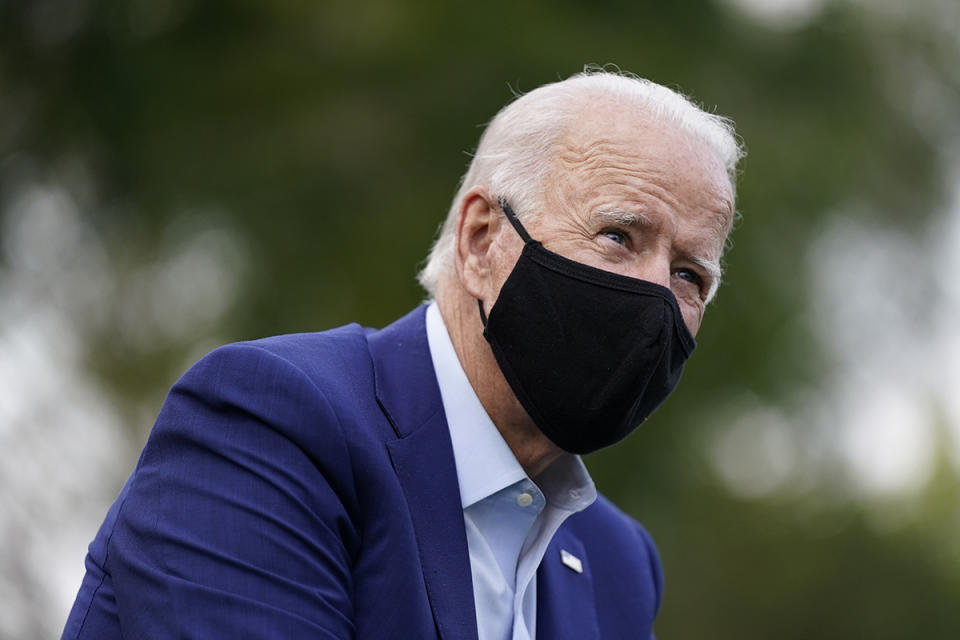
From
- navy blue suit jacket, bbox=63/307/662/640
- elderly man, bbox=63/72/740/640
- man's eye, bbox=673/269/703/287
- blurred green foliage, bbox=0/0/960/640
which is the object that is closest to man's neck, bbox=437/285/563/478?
elderly man, bbox=63/72/740/640

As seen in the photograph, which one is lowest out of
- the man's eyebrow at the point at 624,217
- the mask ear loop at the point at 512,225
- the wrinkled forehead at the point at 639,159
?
the mask ear loop at the point at 512,225

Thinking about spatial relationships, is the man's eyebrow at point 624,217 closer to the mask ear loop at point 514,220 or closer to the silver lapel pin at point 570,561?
the mask ear loop at point 514,220

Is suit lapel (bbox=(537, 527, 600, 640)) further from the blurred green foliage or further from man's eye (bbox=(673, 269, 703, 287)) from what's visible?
the blurred green foliage

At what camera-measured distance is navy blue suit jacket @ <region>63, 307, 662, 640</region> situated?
2031 millimetres

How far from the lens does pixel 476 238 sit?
2768 millimetres

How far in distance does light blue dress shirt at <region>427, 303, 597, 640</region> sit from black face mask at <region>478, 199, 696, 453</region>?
0.12 metres

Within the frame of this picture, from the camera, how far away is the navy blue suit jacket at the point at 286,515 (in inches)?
80.0

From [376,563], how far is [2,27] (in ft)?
21.3

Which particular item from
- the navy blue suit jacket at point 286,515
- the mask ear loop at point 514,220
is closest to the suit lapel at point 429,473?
the navy blue suit jacket at point 286,515

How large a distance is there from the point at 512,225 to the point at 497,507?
668 mm

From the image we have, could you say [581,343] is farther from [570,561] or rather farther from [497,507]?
[570,561]

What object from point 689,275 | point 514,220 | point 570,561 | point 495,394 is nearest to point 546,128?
point 514,220

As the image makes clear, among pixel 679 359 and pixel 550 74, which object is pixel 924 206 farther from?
pixel 679 359

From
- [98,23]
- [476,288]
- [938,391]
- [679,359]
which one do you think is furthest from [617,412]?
[938,391]
